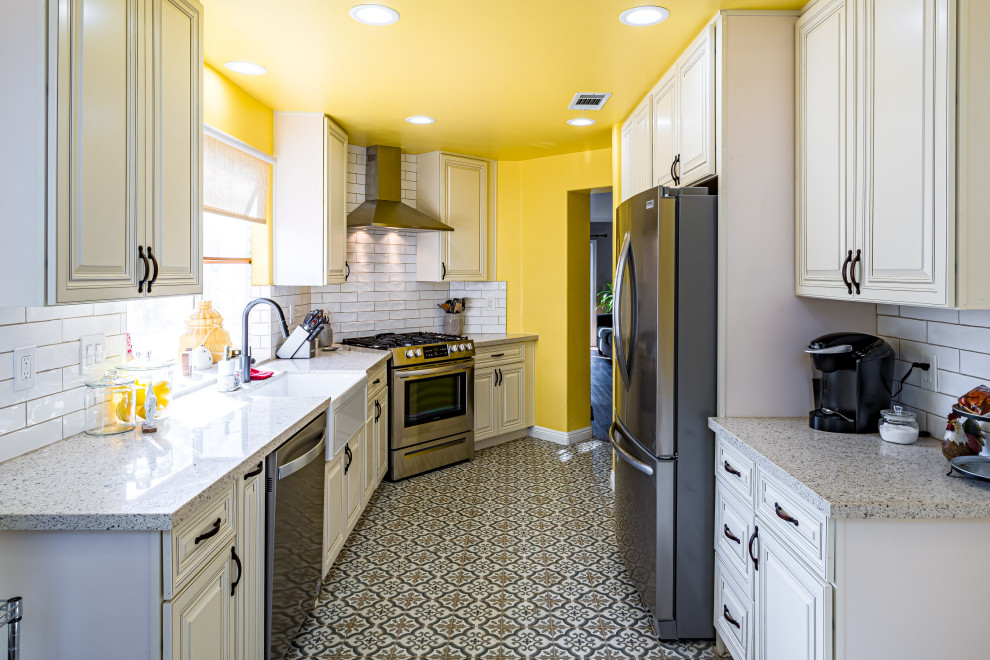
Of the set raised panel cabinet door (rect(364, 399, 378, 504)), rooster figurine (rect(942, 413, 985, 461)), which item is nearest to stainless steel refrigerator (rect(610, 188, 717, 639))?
rooster figurine (rect(942, 413, 985, 461))

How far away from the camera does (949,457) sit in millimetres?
1746

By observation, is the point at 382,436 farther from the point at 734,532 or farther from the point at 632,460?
the point at 734,532

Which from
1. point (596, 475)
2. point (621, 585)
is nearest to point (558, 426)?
point (596, 475)

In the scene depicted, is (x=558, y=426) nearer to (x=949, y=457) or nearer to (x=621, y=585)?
(x=621, y=585)

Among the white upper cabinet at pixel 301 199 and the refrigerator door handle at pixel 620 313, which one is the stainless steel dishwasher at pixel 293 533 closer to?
the refrigerator door handle at pixel 620 313

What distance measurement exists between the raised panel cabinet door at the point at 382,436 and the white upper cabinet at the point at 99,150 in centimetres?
202

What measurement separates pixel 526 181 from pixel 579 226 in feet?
1.95

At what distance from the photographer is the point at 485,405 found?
5.02 metres

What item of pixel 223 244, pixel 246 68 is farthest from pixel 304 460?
pixel 246 68

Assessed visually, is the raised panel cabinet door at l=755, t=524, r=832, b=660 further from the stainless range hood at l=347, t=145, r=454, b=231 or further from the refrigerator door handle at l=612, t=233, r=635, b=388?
the stainless range hood at l=347, t=145, r=454, b=231

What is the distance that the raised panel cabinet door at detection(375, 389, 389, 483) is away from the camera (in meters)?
3.95

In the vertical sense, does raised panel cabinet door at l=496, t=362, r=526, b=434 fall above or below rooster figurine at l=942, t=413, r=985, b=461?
below

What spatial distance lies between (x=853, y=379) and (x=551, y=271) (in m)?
3.31

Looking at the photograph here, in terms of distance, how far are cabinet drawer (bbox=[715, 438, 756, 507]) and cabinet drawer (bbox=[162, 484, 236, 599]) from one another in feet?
5.12
